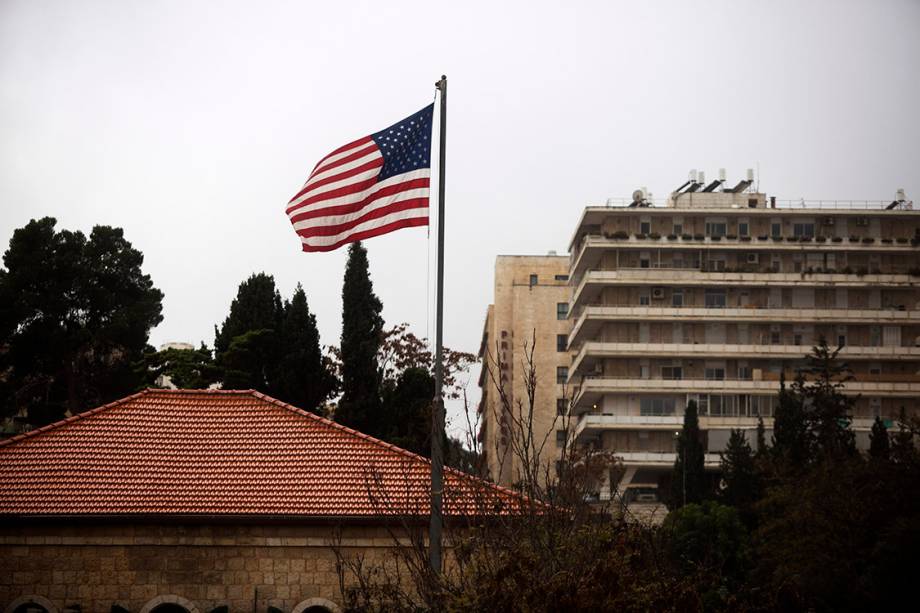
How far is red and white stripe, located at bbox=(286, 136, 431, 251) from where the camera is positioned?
20438 millimetres

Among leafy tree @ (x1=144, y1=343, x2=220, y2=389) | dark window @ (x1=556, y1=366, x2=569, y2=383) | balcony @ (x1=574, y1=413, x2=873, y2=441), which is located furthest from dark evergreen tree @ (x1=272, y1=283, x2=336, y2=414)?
dark window @ (x1=556, y1=366, x2=569, y2=383)

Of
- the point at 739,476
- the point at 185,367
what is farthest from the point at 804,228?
the point at 185,367

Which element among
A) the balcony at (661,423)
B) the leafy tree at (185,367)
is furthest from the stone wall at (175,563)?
the balcony at (661,423)

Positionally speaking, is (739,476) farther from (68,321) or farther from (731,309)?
(68,321)

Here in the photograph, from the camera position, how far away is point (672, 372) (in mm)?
89812

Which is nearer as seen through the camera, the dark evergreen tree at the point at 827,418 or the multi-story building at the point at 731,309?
the dark evergreen tree at the point at 827,418

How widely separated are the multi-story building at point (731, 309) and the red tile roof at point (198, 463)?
56.8 meters

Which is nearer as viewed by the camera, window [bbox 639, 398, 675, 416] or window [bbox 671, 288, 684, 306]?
window [bbox 639, 398, 675, 416]

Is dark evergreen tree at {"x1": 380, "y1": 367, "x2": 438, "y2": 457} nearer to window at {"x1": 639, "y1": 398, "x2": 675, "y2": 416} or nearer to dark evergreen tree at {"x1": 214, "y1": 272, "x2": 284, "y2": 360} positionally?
dark evergreen tree at {"x1": 214, "y1": 272, "x2": 284, "y2": 360}

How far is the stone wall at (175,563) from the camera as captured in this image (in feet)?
97.9

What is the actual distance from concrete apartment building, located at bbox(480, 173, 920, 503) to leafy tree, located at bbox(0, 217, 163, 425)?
32.7 m

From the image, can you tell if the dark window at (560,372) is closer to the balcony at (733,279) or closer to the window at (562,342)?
the window at (562,342)

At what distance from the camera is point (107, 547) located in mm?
30141

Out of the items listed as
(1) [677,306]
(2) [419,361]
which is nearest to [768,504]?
(2) [419,361]
